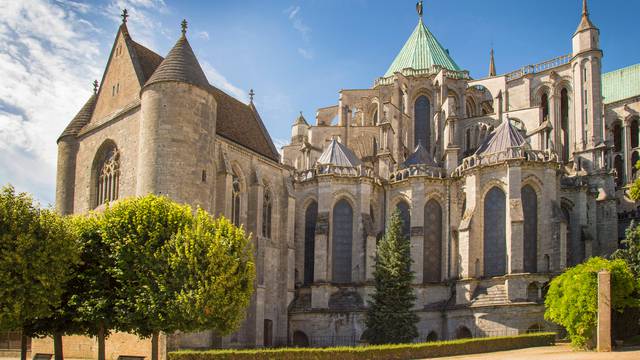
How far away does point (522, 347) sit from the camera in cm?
3903

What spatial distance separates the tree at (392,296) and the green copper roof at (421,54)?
2643 cm

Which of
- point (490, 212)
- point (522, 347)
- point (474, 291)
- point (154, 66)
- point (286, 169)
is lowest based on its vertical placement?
point (522, 347)

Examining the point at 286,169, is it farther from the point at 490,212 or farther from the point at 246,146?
the point at 490,212

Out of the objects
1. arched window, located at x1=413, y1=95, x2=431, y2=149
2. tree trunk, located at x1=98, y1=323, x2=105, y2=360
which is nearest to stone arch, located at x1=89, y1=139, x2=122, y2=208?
tree trunk, located at x1=98, y1=323, x2=105, y2=360

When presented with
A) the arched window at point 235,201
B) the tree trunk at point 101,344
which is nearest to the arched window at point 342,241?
the arched window at point 235,201

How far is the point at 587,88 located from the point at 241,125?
27935 mm

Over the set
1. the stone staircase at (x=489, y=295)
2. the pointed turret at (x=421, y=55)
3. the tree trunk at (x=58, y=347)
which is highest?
the pointed turret at (x=421, y=55)

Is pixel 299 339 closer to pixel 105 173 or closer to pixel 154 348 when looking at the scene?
pixel 105 173

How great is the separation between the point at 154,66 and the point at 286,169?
12274 mm

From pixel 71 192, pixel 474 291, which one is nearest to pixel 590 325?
pixel 474 291

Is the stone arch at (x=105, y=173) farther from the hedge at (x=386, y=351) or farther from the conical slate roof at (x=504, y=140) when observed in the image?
the conical slate roof at (x=504, y=140)

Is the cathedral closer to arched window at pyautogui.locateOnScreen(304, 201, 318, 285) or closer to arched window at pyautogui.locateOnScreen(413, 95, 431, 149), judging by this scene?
arched window at pyautogui.locateOnScreen(304, 201, 318, 285)

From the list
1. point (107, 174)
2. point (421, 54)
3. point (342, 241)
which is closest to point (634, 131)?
point (421, 54)

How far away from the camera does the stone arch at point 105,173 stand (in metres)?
42.7
